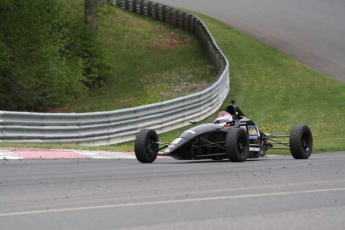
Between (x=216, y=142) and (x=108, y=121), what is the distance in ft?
26.6

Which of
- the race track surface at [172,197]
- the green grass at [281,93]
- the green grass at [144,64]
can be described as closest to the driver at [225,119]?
the race track surface at [172,197]

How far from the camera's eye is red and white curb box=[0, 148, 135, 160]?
56.3 feet

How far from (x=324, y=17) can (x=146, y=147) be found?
127ft

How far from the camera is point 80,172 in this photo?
13625 millimetres

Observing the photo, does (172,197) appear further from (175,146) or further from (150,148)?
(150,148)

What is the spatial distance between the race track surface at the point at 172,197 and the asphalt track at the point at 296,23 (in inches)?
969

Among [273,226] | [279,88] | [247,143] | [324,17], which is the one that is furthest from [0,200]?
[324,17]

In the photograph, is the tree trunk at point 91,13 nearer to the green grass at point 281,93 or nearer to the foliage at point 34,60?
the foliage at point 34,60

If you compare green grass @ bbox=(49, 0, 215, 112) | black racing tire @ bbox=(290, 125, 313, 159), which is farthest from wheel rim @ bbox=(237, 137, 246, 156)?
green grass @ bbox=(49, 0, 215, 112)

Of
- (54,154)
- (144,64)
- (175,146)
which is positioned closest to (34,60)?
(144,64)

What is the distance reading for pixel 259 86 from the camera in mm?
35312

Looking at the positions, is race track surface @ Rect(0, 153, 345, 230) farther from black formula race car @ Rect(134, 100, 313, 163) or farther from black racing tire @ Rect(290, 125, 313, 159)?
black racing tire @ Rect(290, 125, 313, 159)

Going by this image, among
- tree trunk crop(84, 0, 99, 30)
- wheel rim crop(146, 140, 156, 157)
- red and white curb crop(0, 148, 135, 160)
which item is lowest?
red and white curb crop(0, 148, 135, 160)

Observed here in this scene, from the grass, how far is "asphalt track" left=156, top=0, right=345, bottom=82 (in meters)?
1.14
